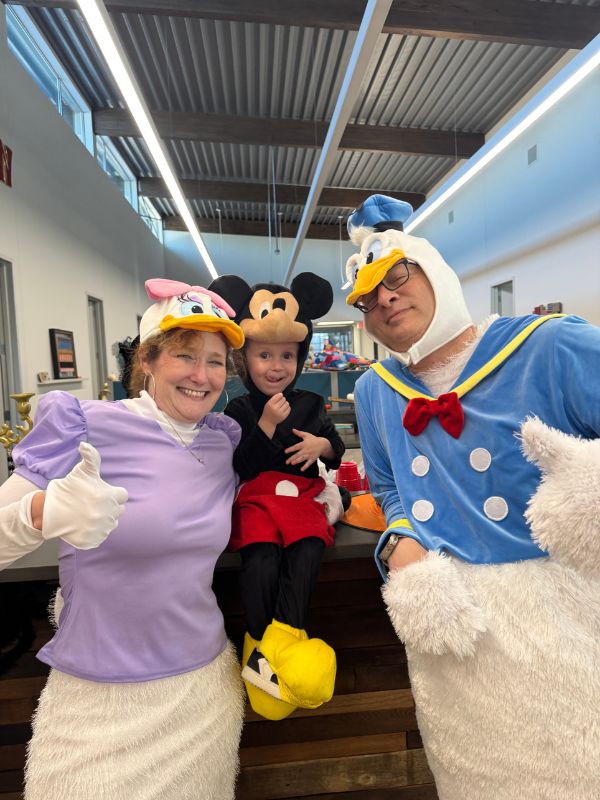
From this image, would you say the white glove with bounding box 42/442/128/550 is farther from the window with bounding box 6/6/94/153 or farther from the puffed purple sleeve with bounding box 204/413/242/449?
the window with bounding box 6/6/94/153

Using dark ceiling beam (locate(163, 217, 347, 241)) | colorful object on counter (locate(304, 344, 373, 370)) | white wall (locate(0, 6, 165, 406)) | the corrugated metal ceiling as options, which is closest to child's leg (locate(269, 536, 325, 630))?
colorful object on counter (locate(304, 344, 373, 370))

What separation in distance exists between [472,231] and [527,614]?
8.74 meters

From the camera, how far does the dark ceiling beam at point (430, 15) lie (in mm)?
4020

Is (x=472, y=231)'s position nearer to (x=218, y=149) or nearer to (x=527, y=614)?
(x=218, y=149)

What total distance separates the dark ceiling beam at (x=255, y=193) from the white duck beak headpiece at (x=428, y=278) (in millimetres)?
8300

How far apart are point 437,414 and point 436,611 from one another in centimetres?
41

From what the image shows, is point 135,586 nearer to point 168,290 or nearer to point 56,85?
point 168,290

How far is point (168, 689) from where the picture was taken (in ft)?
3.22

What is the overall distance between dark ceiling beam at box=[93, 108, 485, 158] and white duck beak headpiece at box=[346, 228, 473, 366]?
5.91m

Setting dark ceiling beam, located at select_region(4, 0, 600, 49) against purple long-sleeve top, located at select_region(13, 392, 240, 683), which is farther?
dark ceiling beam, located at select_region(4, 0, 600, 49)

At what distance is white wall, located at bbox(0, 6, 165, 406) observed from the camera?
14.0 feet

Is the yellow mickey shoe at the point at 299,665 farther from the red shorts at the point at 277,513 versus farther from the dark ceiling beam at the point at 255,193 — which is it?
the dark ceiling beam at the point at 255,193

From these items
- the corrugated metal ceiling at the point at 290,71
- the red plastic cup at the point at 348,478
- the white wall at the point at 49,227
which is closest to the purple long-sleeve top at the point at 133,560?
the red plastic cup at the point at 348,478

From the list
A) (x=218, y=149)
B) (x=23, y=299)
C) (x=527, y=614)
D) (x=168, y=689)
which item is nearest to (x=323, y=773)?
(x=168, y=689)
